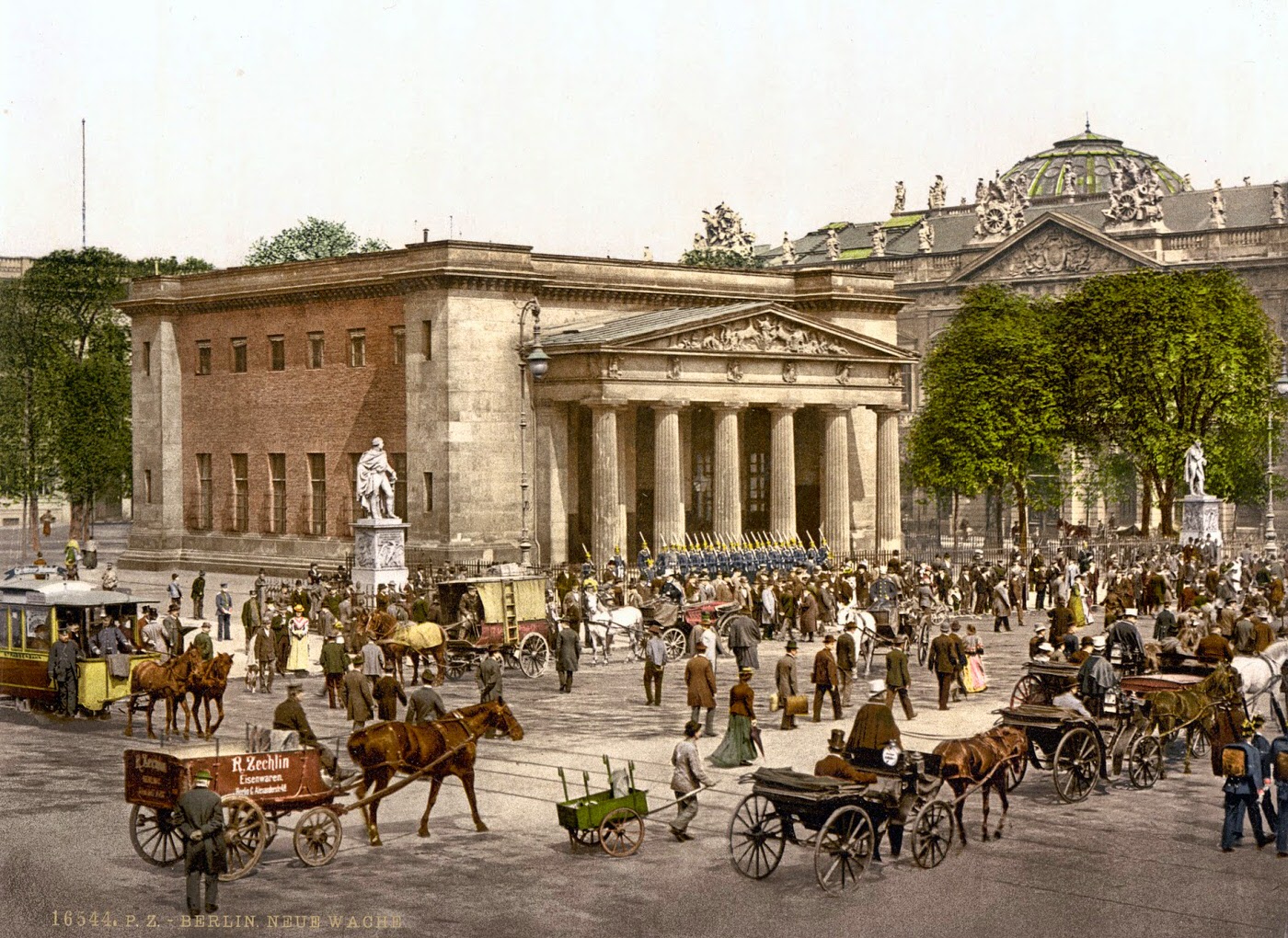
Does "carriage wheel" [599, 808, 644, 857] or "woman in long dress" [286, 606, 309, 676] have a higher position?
"woman in long dress" [286, 606, 309, 676]

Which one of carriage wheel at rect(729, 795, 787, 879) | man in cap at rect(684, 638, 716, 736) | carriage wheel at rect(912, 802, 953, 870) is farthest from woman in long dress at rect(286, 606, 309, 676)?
carriage wheel at rect(912, 802, 953, 870)

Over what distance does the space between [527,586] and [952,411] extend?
46.7 m

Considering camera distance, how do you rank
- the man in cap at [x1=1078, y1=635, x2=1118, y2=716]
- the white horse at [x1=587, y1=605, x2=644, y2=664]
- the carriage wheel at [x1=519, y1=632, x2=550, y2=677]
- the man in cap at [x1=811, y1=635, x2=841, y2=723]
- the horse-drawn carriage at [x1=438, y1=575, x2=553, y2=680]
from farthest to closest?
the white horse at [x1=587, y1=605, x2=644, y2=664] → the carriage wheel at [x1=519, y1=632, x2=550, y2=677] → the horse-drawn carriage at [x1=438, y1=575, x2=553, y2=680] → the man in cap at [x1=811, y1=635, x2=841, y2=723] → the man in cap at [x1=1078, y1=635, x2=1118, y2=716]

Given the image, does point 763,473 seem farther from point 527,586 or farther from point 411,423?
point 527,586

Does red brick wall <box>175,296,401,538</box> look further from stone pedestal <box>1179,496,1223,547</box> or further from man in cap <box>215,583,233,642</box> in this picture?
stone pedestal <box>1179,496,1223,547</box>

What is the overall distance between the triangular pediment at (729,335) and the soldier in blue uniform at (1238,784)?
39.8m

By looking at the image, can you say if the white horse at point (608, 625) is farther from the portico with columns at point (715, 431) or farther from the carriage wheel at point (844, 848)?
the carriage wheel at point (844, 848)

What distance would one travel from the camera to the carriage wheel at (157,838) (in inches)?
786

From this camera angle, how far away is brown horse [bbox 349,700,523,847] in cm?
2106

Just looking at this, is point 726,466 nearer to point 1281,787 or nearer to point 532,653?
point 532,653

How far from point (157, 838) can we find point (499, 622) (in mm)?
16817

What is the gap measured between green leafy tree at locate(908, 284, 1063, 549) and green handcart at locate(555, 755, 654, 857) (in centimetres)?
5535

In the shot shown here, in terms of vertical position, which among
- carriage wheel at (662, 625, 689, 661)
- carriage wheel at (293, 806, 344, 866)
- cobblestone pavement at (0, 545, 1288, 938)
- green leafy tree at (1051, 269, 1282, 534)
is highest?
green leafy tree at (1051, 269, 1282, 534)

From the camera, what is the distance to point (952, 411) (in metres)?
81.6
